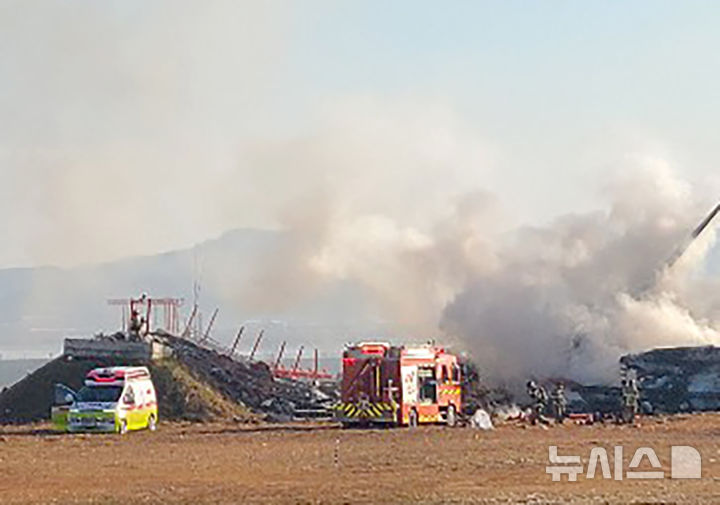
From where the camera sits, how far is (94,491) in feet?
96.9

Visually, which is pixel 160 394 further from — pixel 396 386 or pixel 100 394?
pixel 396 386

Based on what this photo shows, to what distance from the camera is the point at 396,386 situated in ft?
170

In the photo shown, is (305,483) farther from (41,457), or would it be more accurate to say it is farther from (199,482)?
(41,457)

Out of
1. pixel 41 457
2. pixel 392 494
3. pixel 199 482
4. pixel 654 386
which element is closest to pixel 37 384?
pixel 41 457

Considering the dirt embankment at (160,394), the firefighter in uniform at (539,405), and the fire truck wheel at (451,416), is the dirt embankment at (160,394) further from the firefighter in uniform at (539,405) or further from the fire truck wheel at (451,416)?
the firefighter in uniform at (539,405)

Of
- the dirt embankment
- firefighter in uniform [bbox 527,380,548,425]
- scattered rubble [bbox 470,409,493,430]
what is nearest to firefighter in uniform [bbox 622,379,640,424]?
firefighter in uniform [bbox 527,380,548,425]

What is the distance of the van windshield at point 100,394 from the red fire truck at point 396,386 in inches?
327

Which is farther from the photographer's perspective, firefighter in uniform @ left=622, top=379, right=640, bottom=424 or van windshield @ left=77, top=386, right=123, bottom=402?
firefighter in uniform @ left=622, top=379, right=640, bottom=424

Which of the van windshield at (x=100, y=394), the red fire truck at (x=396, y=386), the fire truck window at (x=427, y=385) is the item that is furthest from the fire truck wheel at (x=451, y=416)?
the van windshield at (x=100, y=394)

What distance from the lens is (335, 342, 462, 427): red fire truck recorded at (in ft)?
169

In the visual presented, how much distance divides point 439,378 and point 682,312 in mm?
31213

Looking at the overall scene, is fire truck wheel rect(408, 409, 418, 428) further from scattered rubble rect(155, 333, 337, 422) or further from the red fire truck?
scattered rubble rect(155, 333, 337, 422)


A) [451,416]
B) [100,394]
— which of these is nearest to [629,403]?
[451,416]

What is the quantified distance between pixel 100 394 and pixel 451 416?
522 inches
